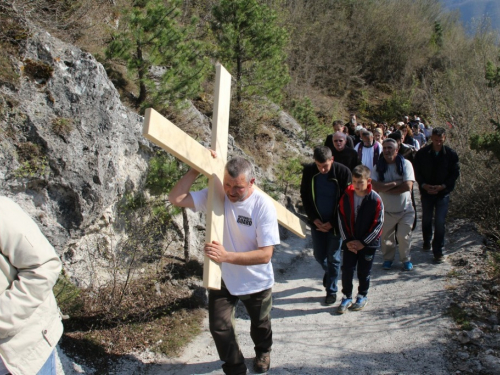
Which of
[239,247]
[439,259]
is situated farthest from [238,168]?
[439,259]

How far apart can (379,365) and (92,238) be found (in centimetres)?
306

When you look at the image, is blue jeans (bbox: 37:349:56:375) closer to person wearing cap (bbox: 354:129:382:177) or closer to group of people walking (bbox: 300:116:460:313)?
group of people walking (bbox: 300:116:460:313)

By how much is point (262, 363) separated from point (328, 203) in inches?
73.2

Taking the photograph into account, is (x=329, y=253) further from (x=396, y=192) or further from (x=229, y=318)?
(x=229, y=318)

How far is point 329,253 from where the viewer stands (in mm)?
4918

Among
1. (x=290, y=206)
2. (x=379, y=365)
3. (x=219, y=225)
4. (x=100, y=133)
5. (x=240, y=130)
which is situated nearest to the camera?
(x=219, y=225)

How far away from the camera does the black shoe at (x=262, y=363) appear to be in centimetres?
370

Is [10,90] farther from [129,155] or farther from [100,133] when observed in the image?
[129,155]

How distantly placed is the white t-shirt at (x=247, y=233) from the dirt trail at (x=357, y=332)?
950mm

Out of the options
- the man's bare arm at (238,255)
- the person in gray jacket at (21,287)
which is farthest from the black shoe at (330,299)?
the person in gray jacket at (21,287)

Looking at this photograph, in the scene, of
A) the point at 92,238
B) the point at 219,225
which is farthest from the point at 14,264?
the point at 92,238

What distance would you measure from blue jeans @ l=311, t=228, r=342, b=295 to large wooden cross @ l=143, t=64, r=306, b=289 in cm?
139

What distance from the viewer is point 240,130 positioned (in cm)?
968

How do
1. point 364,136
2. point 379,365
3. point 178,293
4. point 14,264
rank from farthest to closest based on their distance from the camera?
point 364,136 → point 178,293 → point 379,365 → point 14,264
